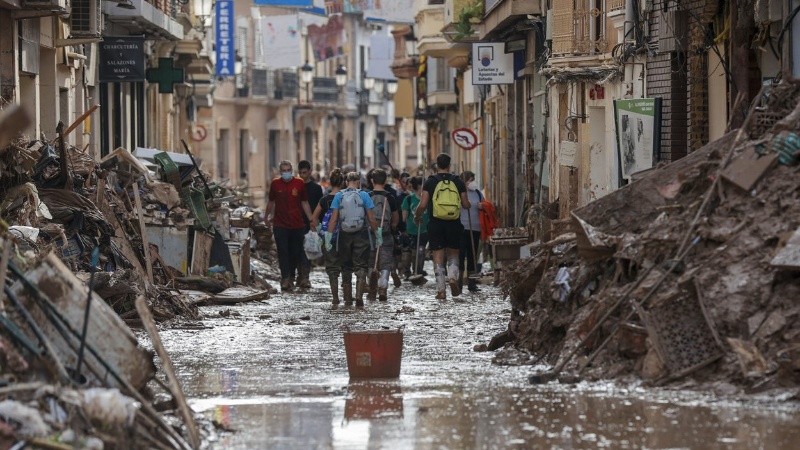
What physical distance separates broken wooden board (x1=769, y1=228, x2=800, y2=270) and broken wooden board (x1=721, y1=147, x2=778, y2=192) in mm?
891

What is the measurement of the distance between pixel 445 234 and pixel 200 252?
287 cm

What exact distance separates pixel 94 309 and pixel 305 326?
8.24 m

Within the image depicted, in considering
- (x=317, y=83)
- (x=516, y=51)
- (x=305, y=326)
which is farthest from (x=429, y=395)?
(x=317, y=83)

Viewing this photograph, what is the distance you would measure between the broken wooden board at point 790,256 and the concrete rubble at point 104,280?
361 cm

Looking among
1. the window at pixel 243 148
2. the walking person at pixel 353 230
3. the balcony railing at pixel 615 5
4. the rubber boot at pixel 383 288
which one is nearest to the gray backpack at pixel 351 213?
the walking person at pixel 353 230

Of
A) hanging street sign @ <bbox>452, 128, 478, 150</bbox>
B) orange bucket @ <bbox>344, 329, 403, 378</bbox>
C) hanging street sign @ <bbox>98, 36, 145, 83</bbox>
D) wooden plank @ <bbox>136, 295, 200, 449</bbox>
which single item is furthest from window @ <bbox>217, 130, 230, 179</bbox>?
wooden plank @ <bbox>136, 295, 200, 449</bbox>

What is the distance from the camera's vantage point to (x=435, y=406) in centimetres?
1116

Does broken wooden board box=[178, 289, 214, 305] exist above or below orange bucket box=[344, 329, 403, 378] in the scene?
below

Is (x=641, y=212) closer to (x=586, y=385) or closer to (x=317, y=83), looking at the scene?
(x=586, y=385)

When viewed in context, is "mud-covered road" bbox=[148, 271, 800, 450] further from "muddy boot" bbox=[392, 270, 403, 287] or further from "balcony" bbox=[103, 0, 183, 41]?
"balcony" bbox=[103, 0, 183, 41]

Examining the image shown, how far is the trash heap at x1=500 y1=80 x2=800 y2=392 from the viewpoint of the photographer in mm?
11344

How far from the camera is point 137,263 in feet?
62.2

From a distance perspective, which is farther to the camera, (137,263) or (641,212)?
(137,263)

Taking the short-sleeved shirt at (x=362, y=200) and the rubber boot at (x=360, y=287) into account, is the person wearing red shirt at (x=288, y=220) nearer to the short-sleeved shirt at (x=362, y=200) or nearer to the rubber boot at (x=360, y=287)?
the rubber boot at (x=360, y=287)
